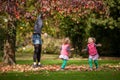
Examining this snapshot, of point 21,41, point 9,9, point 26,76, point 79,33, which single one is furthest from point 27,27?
point 21,41

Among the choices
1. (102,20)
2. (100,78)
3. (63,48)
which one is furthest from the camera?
(102,20)

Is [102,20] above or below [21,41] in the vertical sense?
above

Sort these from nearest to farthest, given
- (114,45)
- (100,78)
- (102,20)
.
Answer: (100,78) → (102,20) → (114,45)

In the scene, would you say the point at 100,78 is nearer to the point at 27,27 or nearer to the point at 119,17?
the point at 27,27

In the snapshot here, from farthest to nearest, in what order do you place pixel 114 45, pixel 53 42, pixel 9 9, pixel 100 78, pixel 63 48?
pixel 53 42, pixel 114 45, pixel 63 48, pixel 100 78, pixel 9 9

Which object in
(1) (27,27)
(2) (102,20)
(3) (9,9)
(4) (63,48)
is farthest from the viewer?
(2) (102,20)

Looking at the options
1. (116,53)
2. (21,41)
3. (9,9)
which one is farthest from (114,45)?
(9,9)

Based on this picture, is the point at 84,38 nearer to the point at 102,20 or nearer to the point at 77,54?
the point at 77,54

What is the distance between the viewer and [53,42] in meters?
47.6

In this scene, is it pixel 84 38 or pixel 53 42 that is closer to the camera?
pixel 84 38

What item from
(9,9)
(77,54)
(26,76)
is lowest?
(77,54)

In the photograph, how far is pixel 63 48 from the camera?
18500 mm

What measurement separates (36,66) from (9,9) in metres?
8.14

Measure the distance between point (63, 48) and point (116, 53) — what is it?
19951 mm
